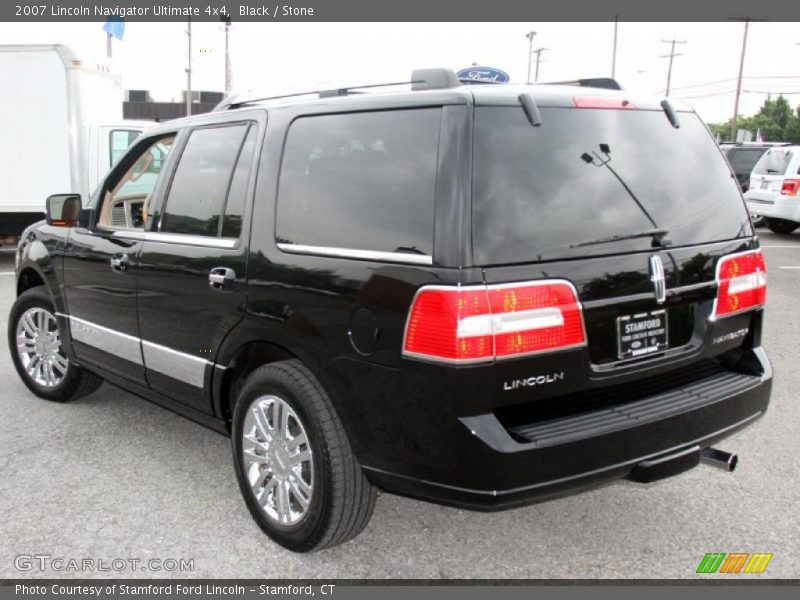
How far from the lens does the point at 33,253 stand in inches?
203

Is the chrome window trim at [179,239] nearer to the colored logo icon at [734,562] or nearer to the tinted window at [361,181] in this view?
the tinted window at [361,181]

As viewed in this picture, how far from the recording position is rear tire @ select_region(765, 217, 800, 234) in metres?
16.8

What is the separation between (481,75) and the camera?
3.25 meters

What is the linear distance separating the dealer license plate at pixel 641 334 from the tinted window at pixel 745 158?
17.6m

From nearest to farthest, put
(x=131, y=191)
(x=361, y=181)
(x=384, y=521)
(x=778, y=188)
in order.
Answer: (x=361, y=181) < (x=384, y=521) < (x=131, y=191) < (x=778, y=188)

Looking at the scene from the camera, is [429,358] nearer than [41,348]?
Yes

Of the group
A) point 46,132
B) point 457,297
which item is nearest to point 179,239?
point 457,297

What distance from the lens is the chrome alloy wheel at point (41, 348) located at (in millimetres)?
5180

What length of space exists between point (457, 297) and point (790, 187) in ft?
49.7

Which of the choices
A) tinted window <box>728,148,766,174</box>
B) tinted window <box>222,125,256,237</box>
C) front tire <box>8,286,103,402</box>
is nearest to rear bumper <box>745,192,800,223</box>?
tinted window <box>728,148,766,174</box>

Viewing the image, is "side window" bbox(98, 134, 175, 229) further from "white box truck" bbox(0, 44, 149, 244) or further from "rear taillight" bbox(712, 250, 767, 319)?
"white box truck" bbox(0, 44, 149, 244)

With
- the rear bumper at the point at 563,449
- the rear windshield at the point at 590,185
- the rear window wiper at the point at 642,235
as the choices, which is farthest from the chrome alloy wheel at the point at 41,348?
the rear window wiper at the point at 642,235

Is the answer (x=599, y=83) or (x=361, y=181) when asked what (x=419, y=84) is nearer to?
(x=361, y=181)

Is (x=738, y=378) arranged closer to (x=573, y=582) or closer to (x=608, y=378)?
(x=608, y=378)
